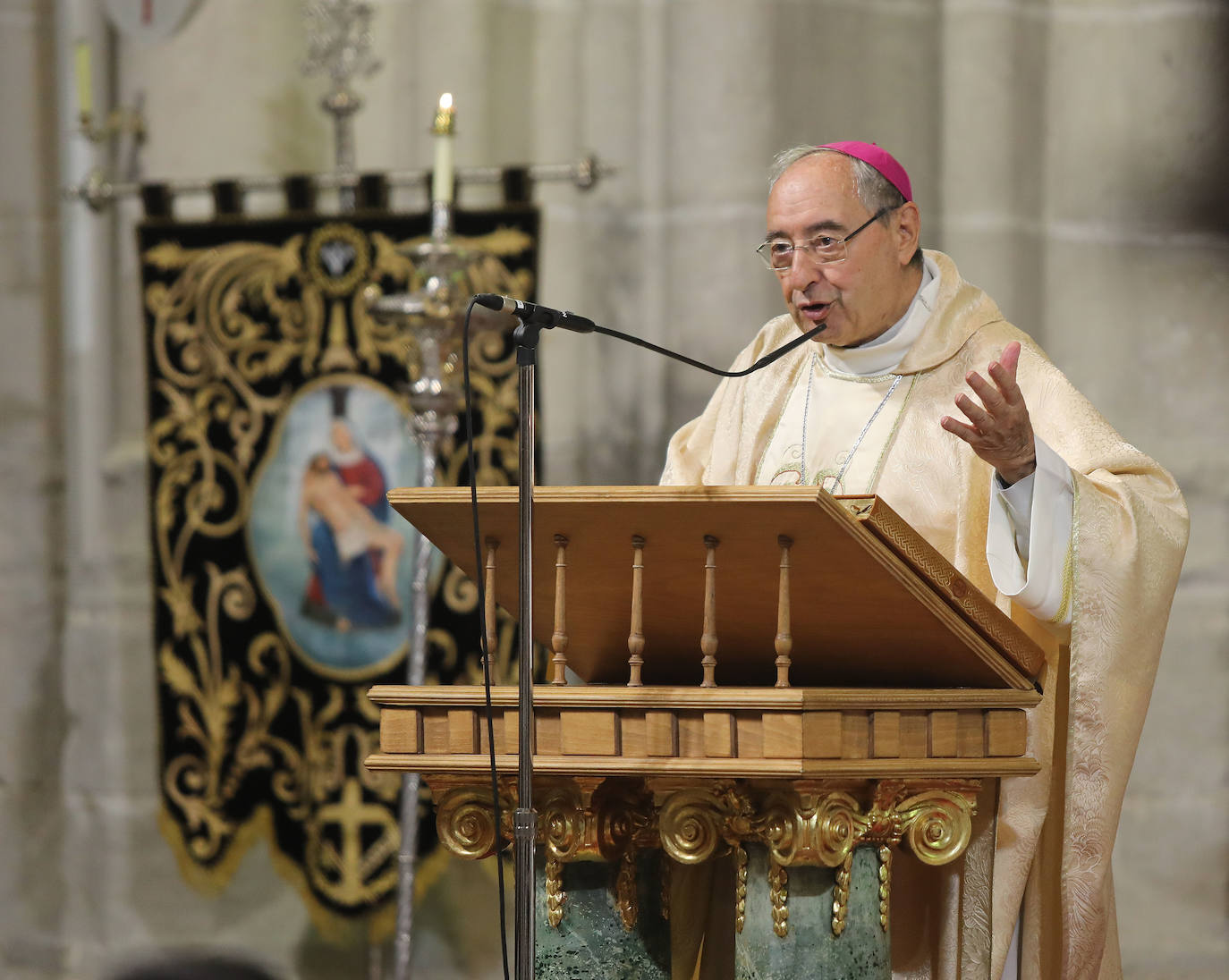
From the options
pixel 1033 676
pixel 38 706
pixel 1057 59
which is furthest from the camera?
pixel 38 706

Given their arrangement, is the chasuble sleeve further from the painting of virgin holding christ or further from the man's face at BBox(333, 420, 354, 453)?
the man's face at BBox(333, 420, 354, 453)

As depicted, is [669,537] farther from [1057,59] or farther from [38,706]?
[38,706]

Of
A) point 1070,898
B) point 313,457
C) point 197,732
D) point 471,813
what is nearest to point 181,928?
point 197,732

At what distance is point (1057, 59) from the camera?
4707mm

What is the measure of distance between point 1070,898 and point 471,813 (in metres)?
0.97

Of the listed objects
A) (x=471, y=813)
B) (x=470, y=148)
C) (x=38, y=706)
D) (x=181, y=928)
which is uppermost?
(x=470, y=148)

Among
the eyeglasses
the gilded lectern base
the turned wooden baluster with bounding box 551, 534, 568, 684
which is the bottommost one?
the gilded lectern base

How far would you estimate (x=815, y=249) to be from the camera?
292cm

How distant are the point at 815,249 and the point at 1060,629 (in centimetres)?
78

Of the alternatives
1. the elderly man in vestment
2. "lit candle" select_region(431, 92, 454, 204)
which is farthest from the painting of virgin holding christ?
the elderly man in vestment

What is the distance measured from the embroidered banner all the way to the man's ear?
1803mm

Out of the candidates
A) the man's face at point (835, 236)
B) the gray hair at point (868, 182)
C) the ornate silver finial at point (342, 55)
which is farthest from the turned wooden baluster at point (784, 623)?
the ornate silver finial at point (342, 55)

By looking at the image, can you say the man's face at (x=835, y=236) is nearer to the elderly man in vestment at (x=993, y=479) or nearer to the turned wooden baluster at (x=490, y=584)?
the elderly man in vestment at (x=993, y=479)

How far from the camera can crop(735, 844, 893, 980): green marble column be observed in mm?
2297
